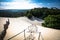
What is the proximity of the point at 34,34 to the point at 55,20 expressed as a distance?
1.15 ft

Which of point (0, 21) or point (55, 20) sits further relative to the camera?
point (0, 21)

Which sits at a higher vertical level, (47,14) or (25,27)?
(47,14)

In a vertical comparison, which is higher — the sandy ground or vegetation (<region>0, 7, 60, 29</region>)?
vegetation (<region>0, 7, 60, 29</region>)

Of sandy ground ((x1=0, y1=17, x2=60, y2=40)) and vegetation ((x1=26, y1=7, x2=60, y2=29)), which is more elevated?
vegetation ((x1=26, y1=7, x2=60, y2=29))

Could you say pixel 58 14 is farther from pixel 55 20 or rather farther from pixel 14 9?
pixel 14 9

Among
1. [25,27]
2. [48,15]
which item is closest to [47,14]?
[48,15]

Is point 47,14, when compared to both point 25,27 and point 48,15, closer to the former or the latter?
point 48,15

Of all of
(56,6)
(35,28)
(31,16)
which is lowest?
Result: (35,28)

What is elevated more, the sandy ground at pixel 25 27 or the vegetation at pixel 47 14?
the vegetation at pixel 47 14

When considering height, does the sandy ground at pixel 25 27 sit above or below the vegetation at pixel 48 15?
below

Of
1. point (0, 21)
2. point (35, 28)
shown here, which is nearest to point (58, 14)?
point (35, 28)

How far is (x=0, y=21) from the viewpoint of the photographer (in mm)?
2295

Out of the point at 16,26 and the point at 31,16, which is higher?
the point at 31,16

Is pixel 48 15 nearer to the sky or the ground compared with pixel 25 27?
nearer to the sky
